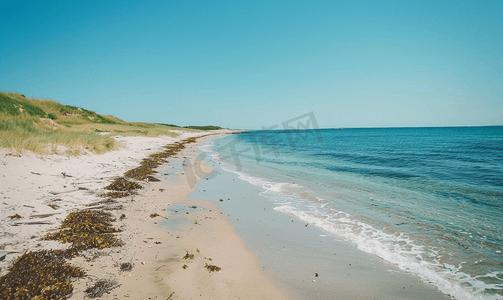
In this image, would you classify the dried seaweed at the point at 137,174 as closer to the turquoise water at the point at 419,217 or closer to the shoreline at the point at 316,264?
the turquoise water at the point at 419,217

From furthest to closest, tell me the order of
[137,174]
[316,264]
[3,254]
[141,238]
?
[137,174] < [141,238] < [316,264] < [3,254]


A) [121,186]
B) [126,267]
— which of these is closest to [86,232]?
[126,267]

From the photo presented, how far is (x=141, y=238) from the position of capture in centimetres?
444

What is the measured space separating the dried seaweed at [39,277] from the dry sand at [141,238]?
0.45 ft

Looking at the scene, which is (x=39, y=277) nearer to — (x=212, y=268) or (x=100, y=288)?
(x=100, y=288)

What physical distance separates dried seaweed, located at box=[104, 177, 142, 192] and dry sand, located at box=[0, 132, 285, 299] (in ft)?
0.96

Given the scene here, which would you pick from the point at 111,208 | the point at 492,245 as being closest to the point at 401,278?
the point at 492,245

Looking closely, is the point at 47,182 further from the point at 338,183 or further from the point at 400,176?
the point at 400,176

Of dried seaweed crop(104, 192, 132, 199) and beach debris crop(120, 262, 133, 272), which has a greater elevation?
dried seaweed crop(104, 192, 132, 199)

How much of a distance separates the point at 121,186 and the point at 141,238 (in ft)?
13.4

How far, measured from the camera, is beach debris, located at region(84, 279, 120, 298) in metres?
2.71

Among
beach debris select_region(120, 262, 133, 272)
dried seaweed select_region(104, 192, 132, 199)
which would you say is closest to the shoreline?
beach debris select_region(120, 262, 133, 272)

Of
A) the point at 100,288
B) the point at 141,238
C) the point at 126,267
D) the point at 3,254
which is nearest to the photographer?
the point at 100,288

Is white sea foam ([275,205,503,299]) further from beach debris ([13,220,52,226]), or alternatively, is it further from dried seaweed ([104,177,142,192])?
beach debris ([13,220,52,226])
